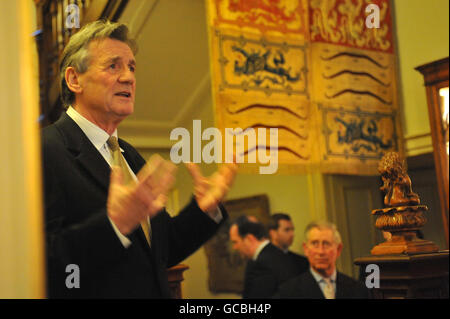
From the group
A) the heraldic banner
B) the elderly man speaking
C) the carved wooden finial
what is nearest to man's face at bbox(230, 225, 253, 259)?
the heraldic banner

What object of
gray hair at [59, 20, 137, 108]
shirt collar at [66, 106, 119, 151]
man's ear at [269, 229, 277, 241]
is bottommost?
man's ear at [269, 229, 277, 241]

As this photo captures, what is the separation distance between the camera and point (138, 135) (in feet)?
22.5

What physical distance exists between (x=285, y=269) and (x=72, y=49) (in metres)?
3.93

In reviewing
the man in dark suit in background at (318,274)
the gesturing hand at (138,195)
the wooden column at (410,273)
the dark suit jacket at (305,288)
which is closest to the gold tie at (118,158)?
the gesturing hand at (138,195)

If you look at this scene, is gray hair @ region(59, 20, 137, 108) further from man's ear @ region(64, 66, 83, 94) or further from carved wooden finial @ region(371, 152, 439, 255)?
carved wooden finial @ region(371, 152, 439, 255)

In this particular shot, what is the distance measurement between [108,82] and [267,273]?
12.7ft

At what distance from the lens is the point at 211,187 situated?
159 centimetres

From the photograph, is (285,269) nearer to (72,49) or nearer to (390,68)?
(390,68)

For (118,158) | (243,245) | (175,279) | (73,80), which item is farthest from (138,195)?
(243,245)

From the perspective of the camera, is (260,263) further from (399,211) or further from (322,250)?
(399,211)

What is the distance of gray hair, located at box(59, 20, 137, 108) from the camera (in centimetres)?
154

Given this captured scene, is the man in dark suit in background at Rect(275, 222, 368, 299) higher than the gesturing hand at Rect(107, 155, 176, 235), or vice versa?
the gesturing hand at Rect(107, 155, 176, 235)

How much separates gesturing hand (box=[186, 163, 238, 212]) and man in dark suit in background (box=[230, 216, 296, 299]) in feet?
11.3

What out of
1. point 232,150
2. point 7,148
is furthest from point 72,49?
point 232,150
